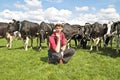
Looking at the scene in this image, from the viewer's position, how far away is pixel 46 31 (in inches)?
739

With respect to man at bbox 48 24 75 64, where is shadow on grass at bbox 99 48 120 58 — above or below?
below

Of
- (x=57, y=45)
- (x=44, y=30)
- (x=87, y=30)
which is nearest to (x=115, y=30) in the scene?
(x=87, y=30)

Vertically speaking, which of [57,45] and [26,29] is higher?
[26,29]

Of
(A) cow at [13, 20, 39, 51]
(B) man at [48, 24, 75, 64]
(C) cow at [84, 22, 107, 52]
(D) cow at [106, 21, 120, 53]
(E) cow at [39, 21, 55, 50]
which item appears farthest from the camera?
(C) cow at [84, 22, 107, 52]

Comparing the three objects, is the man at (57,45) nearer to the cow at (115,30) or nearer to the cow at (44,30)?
the cow at (115,30)

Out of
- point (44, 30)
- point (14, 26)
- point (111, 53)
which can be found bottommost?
point (111, 53)

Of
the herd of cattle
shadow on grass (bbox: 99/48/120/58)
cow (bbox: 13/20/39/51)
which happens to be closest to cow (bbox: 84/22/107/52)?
the herd of cattle

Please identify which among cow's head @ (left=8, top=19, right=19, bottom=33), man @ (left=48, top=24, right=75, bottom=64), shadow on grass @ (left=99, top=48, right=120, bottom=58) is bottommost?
shadow on grass @ (left=99, top=48, right=120, bottom=58)

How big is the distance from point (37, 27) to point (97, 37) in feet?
16.3

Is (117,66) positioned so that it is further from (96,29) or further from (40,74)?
(96,29)

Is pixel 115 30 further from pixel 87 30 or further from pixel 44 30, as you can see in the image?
pixel 44 30

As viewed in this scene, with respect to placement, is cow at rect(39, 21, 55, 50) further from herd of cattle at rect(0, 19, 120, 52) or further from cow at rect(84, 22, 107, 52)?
Result: cow at rect(84, 22, 107, 52)

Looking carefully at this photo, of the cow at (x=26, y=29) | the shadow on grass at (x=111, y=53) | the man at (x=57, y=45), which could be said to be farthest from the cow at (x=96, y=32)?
the man at (x=57, y=45)

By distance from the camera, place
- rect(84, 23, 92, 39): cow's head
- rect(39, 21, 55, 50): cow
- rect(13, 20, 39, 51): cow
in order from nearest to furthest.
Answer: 1. rect(39, 21, 55, 50): cow
2. rect(13, 20, 39, 51): cow
3. rect(84, 23, 92, 39): cow's head
